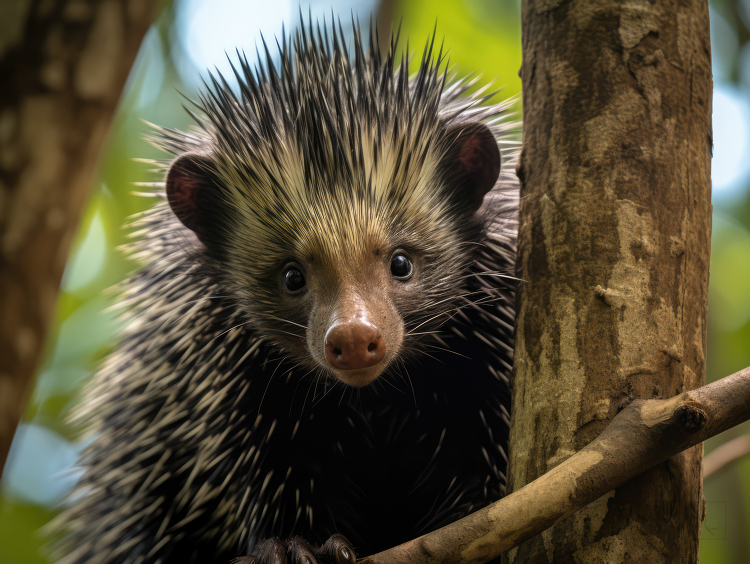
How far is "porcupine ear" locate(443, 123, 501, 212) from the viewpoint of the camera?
2250mm

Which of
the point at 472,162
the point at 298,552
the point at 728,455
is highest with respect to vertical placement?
the point at 472,162

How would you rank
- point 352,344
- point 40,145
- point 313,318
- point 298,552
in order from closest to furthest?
point 40,145 → point 352,344 → point 298,552 → point 313,318

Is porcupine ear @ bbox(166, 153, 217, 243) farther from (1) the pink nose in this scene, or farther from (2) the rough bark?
(2) the rough bark

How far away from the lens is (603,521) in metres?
1.35

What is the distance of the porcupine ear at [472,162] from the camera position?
88.6 inches

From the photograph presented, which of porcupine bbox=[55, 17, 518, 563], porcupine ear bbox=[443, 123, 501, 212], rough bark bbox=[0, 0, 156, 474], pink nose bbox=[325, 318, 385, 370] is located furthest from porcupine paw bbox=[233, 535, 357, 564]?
porcupine ear bbox=[443, 123, 501, 212]

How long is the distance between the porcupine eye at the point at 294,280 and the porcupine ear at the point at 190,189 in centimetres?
45

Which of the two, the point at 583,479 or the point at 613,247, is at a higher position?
the point at 613,247

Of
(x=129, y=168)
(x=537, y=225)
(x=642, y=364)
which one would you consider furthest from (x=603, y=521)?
(x=129, y=168)

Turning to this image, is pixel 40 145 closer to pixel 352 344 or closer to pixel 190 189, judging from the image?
pixel 352 344

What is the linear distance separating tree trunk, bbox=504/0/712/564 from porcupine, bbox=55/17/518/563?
59cm

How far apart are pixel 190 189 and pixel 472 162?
1.07m

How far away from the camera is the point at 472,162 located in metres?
2.35

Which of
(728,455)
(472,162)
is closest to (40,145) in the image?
(472,162)
